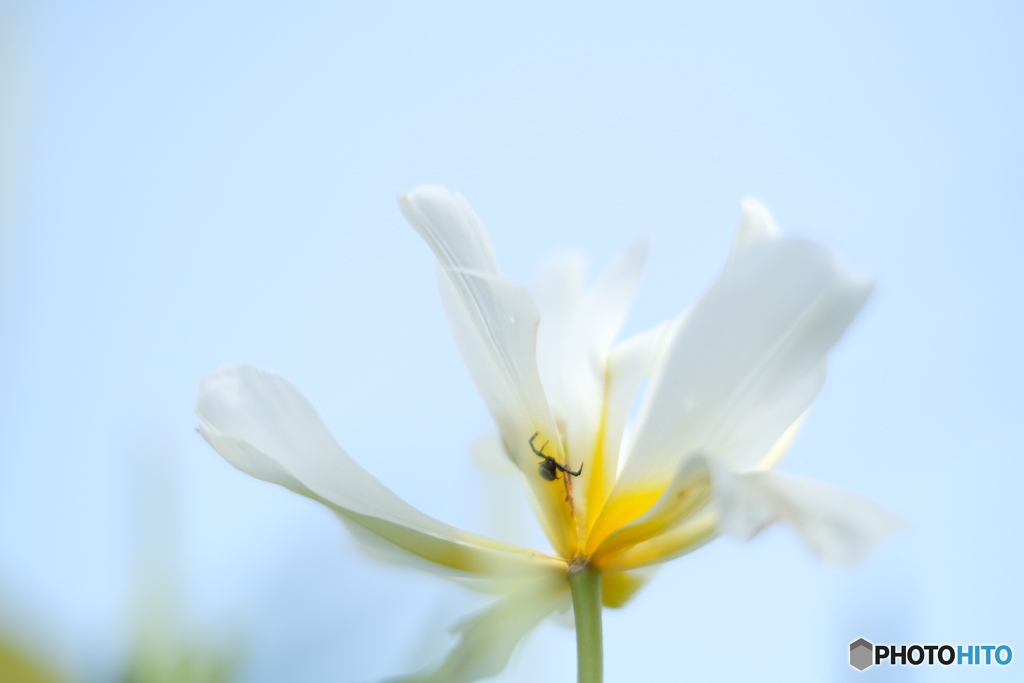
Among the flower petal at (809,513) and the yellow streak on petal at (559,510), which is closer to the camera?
the flower petal at (809,513)

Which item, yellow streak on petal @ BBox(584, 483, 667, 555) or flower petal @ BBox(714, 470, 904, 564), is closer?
flower petal @ BBox(714, 470, 904, 564)

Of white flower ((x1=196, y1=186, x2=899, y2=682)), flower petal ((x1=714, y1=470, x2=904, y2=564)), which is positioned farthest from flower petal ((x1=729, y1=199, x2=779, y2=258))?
flower petal ((x1=714, y1=470, x2=904, y2=564))

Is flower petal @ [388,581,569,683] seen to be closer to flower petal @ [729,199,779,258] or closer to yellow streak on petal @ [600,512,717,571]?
yellow streak on petal @ [600,512,717,571]

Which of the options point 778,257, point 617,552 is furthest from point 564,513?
point 778,257

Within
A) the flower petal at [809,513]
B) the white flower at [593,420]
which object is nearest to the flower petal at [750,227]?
the white flower at [593,420]

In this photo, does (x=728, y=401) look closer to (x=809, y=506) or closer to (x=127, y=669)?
(x=809, y=506)

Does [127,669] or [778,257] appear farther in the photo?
[778,257]

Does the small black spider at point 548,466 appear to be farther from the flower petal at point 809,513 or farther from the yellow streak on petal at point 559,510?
the flower petal at point 809,513
